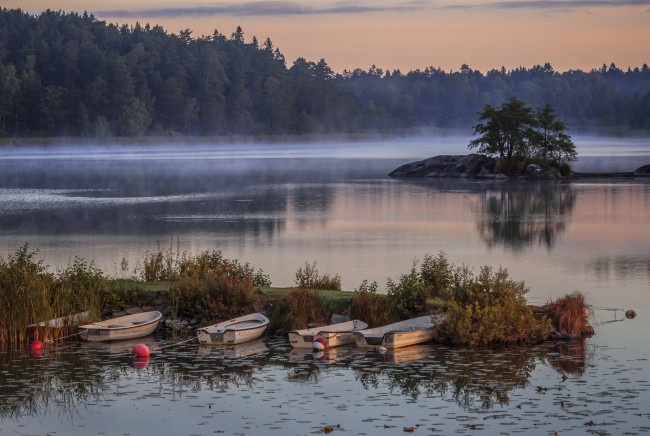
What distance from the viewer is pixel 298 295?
19.8 m

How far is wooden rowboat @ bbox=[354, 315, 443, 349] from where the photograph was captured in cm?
1794

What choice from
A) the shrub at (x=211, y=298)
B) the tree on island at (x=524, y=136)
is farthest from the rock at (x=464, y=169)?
the shrub at (x=211, y=298)

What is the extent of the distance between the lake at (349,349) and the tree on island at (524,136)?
8900mm

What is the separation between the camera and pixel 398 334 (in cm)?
1791

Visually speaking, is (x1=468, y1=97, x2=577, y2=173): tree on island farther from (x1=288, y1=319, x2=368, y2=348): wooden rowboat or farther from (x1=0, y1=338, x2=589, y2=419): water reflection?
(x1=0, y1=338, x2=589, y2=419): water reflection

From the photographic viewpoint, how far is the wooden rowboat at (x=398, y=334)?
58.9 ft

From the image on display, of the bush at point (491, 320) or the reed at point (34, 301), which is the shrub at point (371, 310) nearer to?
the bush at point (491, 320)

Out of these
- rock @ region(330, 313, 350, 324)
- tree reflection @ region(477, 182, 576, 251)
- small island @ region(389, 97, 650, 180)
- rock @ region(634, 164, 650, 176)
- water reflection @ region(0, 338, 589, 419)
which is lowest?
water reflection @ region(0, 338, 589, 419)

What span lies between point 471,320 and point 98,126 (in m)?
138

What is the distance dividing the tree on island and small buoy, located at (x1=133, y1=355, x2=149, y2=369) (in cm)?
5495

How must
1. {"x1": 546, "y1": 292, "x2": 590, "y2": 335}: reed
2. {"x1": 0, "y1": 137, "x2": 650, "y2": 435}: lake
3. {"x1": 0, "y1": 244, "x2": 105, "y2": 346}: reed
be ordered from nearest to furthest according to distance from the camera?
{"x1": 0, "y1": 137, "x2": 650, "y2": 435}: lake < {"x1": 0, "y1": 244, "x2": 105, "y2": 346}: reed < {"x1": 546, "y1": 292, "x2": 590, "y2": 335}: reed

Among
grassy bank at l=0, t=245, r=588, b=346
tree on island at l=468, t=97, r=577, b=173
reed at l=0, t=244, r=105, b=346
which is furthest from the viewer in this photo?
tree on island at l=468, t=97, r=577, b=173

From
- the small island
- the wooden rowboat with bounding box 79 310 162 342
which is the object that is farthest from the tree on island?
the wooden rowboat with bounding box 79 310 162 342

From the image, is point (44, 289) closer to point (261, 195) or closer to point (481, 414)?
point (481, 414)
